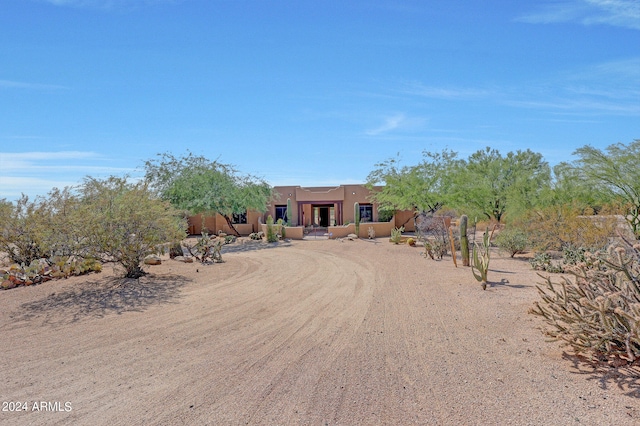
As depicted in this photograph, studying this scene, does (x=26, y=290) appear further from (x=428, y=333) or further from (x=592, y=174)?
(x=592, y=174)

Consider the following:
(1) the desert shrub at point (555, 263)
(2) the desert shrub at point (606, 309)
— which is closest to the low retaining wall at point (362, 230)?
(1) the desert shrub at point (555, 263)

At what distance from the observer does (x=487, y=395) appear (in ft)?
15.4

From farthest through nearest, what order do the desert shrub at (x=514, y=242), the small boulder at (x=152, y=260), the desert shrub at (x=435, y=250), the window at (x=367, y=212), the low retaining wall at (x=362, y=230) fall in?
the window at (x=367, y=212)
the low retaining wall at (x=362, y=230)
the desert shrub at (x=514, y=242)
the desert shrub at (x=435, y=250)
the small boulder at (x=152, y=260)

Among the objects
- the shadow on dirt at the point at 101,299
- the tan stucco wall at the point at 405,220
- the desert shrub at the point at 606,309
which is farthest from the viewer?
the tan stucco wall at the point at 405,220

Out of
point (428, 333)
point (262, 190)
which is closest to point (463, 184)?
point (262, 190)

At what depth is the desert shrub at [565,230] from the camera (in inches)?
576

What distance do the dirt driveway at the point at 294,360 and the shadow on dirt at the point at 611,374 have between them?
0.02 metres

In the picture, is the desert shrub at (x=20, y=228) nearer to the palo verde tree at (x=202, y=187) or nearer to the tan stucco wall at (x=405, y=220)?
the palo verde tree at (x=202, y=187)

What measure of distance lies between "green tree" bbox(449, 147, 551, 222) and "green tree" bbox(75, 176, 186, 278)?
57.9 ft

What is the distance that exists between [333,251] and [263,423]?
1566cm

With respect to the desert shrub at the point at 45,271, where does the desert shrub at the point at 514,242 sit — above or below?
above

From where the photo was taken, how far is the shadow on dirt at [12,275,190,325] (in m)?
8.62

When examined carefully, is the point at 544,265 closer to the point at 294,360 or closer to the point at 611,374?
the point at 611,374

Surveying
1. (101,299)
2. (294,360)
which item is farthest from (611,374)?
(101,299)
